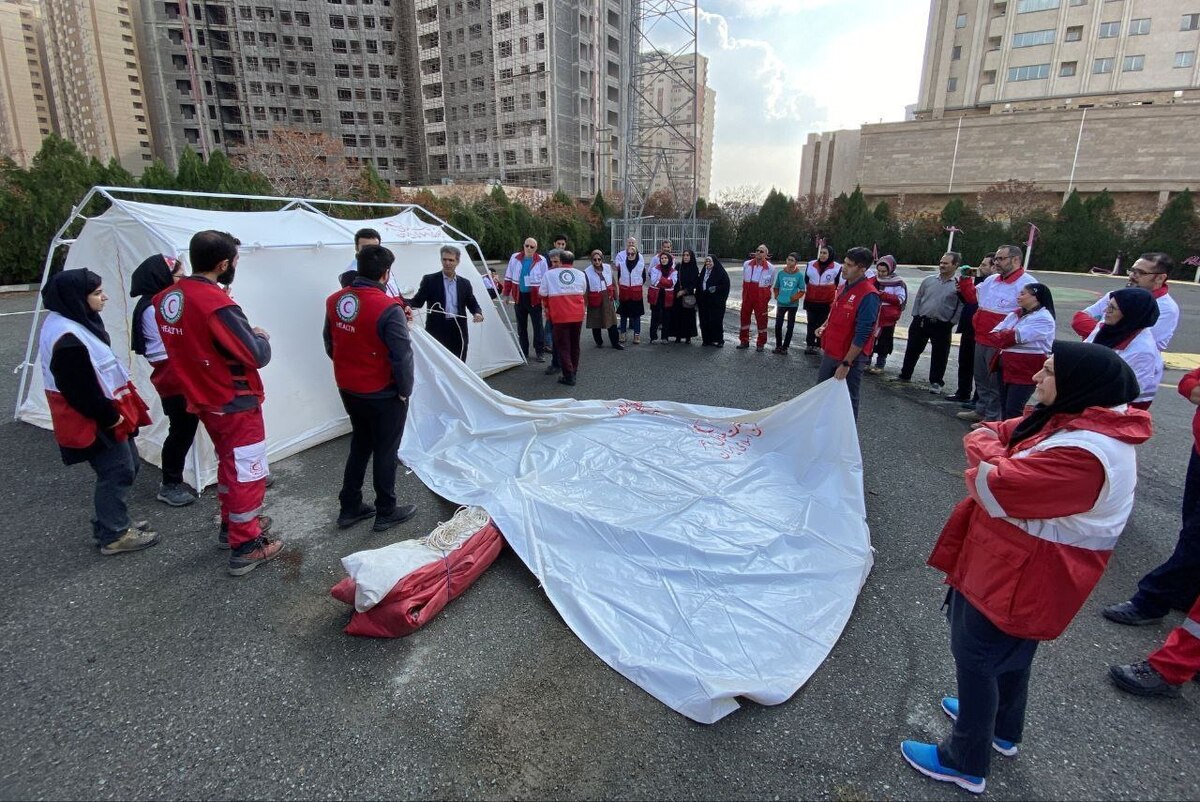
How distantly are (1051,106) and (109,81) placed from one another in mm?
92911

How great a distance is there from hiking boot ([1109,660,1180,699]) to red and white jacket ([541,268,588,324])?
576 cm

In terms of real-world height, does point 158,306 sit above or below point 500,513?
above

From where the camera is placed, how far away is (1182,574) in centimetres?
285

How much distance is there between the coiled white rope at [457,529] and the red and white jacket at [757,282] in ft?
22.2

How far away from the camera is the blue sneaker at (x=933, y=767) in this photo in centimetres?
201

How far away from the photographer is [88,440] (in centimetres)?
319

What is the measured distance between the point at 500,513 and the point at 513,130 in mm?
57105

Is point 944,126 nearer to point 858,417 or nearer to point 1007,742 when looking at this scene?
point 858,417

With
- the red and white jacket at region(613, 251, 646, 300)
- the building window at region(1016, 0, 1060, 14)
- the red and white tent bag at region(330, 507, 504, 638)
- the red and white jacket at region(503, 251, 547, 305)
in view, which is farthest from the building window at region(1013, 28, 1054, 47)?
the red and white tent bag at region(330, 507, 504, 638)

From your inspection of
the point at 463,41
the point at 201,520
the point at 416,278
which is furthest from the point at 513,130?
the point at 201,520

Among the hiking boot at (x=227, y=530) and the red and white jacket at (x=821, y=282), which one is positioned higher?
the red and white jacket at (x=821, y=282)

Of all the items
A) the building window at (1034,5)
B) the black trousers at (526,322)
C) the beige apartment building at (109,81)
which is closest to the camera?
the black trousers at (526,322)

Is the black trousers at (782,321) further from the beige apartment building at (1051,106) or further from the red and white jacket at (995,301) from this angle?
the beige apartment building at (1051,106)

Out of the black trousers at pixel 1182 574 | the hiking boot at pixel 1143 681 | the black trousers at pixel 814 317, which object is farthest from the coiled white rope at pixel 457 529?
the black trousers at pixel 814 317
